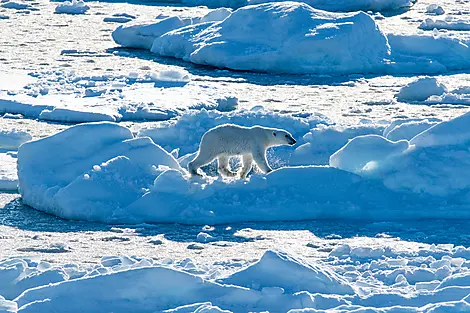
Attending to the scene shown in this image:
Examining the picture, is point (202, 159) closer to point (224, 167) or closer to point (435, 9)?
point (224, 167)

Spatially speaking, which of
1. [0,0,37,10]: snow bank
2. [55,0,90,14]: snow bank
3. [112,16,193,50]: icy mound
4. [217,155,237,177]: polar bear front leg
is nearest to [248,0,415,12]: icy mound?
[55,0,90,14]: snow bank

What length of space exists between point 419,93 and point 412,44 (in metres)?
2.63

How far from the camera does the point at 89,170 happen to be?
877cm

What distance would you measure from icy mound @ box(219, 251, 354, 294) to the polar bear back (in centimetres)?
246

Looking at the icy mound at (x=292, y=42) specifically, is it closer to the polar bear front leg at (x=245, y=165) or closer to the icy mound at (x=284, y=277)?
the polar bear front leg at (x=245, y=165)

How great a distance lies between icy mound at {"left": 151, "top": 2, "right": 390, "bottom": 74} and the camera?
1498cm

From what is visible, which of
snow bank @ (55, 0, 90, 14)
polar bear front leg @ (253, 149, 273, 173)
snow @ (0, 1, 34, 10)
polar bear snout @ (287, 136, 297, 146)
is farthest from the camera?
snow @ (0, 1, 34, 10)

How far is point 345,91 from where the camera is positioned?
13.8 m

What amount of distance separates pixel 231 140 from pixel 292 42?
6.68 meters

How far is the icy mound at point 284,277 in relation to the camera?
6098mm

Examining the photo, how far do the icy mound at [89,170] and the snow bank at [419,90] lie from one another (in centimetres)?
496

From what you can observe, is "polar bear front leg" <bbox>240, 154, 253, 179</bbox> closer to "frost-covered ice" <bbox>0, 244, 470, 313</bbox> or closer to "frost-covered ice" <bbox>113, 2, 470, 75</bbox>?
"frost-covered ice" <bbox>0, 244, 470, 313</bbox>

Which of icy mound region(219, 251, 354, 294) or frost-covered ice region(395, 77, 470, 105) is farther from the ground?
icy mound region(219, 251, 354, 294)

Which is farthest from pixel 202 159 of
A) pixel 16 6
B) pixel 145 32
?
pixel 16 6
